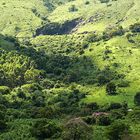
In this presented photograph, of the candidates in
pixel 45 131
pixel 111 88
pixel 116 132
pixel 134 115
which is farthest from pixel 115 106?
pixel 45 131

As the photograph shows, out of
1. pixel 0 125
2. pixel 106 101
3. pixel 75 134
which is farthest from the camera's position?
pixel 106 101

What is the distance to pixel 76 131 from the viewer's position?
93.1 meters

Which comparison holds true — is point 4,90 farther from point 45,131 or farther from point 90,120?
point 45,131

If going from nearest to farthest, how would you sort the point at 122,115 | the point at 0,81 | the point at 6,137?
the point at 6,137 → the point at 122,115 → the point at 0,81

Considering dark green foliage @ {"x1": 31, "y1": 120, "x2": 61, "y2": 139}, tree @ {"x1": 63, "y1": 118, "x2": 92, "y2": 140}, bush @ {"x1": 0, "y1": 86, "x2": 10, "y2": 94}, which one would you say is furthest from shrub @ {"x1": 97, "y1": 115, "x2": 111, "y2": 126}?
bush @ {"x1": 0, "y1": 86, "x2": 10, "y2": 94}

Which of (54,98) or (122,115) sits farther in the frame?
(54,98)

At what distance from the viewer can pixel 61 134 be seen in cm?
9912

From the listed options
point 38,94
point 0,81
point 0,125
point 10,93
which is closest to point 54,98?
point 38,94

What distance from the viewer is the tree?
305 feet

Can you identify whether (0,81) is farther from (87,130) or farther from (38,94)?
(87,130)

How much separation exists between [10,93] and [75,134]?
77.2m

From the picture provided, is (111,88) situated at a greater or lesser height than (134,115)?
greater

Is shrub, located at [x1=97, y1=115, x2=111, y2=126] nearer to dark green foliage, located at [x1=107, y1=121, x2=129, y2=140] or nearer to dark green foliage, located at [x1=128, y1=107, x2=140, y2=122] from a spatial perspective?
dark green foliage, located at [x1=128, y1=107, x2=140, y2=122]

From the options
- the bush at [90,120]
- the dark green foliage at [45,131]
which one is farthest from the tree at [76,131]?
the bush at [90,120]
